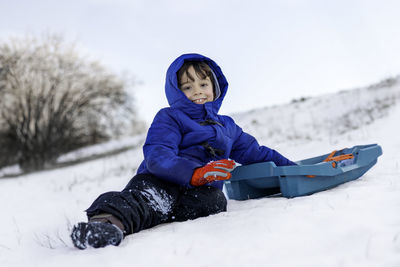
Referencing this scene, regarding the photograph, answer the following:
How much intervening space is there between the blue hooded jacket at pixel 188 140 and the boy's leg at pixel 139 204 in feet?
0.27

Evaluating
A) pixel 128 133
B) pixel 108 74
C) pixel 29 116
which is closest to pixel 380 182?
pixel 29 116

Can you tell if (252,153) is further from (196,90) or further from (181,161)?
(181,161)

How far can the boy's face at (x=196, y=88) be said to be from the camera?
99.7 inches

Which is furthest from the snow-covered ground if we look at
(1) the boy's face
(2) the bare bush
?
(2) the bare bush

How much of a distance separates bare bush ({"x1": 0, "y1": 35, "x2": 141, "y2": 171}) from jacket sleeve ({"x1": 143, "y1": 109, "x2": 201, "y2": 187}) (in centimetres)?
1068

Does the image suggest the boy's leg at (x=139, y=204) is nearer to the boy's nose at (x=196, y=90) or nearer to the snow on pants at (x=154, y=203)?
the snow on pants at (x=154, y=203)

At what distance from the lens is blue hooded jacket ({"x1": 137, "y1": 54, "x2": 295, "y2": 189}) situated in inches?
80.6

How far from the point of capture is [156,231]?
1.87m

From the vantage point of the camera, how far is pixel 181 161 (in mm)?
2000

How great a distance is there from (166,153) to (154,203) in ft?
1.01

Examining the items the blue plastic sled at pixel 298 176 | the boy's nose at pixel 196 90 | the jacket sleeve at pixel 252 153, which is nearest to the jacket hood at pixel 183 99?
the boy's nose at pixel 196 90

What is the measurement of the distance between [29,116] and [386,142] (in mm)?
11510

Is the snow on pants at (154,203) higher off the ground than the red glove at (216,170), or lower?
lower

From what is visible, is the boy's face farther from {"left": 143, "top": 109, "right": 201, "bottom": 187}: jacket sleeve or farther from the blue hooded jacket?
{"left": 143, "top": 109, "right": 201, "bottom": 187}: jacket sleeve
